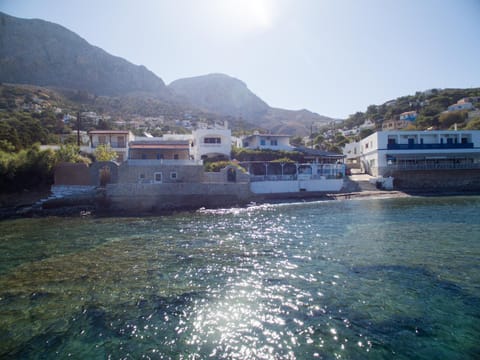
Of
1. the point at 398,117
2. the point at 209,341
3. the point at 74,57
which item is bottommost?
the point at 209,341

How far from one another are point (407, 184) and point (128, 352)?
44.4 metres

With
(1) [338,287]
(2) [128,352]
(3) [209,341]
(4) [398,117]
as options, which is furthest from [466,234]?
(4) [398,117]

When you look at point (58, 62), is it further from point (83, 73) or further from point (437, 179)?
point (437, 179)

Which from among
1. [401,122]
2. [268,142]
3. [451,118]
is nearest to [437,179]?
[268,142]

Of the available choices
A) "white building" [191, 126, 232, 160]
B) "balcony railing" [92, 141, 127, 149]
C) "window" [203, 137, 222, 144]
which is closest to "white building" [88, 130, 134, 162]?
"balcony railing" [92, 141, 127, 149]

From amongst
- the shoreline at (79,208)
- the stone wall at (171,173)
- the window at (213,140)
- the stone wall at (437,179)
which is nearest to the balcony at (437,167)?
the stone wall at (437,179)

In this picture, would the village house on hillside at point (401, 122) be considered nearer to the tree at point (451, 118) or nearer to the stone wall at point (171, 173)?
Answer: the tree at point (451, 118)

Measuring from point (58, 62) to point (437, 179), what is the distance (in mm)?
137883

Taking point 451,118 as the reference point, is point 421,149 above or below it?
below

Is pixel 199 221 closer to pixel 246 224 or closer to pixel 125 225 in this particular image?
pixel 246 224

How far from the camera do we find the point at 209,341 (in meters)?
5.85

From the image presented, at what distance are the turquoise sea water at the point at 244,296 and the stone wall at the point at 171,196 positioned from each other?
1241cm

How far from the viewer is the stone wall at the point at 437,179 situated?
40.6 metres

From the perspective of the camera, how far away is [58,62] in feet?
384
